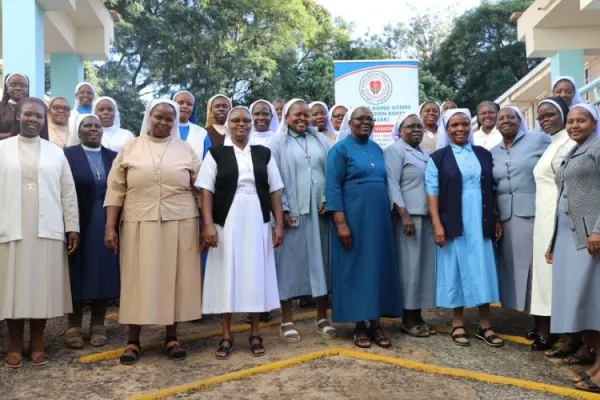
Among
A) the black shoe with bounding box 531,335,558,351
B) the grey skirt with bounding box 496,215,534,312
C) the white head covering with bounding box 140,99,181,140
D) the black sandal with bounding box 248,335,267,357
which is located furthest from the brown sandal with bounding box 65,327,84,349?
the black shoe with bounding box 531,335,558,351

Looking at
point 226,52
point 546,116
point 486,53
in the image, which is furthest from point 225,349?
point 486,53

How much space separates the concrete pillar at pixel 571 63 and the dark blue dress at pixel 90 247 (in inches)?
384

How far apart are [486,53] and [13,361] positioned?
96.1 ft

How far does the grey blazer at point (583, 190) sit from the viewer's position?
430cm

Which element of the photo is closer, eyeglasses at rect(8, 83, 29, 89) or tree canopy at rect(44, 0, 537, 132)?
eyeglasses at rect(8, 83, 29, 89)

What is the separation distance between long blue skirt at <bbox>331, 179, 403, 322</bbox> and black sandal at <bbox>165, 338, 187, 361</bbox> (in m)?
1.30

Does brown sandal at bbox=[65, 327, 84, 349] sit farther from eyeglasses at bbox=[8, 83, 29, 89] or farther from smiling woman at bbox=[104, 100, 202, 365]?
eyeglasses at bbox=[8, 83, 29, 89]

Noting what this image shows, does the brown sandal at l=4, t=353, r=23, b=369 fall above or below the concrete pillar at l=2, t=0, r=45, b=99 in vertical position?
below

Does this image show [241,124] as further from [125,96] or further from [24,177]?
[125,96]

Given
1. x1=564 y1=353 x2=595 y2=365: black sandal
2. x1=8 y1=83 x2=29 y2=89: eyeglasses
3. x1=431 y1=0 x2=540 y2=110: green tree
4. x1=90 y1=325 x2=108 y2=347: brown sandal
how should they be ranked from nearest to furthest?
x1=564 y1=353 x2=595 y2=365: black sandal < x1=90 y1=325 x2=108 y2=347: brown sandal < x1=8 y1=83 x2=29 y2=89: eyeglasses < x1=431 y1=0 x2=540 y2=110: green tree

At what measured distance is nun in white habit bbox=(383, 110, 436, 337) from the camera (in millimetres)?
5387

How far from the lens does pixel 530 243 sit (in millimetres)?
5246

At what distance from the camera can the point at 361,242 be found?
203 inches

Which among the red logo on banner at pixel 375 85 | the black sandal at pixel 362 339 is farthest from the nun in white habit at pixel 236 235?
the red logo on banner at pixel 375 85
